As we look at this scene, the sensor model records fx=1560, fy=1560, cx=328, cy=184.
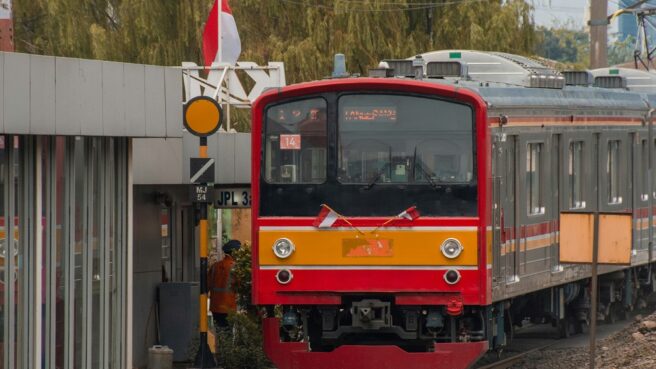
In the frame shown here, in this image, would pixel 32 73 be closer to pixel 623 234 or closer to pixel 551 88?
pixel 623 234

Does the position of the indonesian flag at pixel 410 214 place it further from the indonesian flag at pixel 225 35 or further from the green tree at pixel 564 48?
the green tree at pixel 564 48

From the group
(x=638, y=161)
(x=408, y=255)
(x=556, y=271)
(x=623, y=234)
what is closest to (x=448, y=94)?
(x=408, y=255)

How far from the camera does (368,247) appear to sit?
14750 millimetres

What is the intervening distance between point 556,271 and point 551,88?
2062 millimetres

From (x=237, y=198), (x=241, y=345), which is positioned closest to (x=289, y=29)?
(x=237, y=198)

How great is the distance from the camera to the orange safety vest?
58.3 ft

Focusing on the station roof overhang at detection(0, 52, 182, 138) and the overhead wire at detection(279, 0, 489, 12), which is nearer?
the station roof overhang at detection(0, 52, 182, 138)

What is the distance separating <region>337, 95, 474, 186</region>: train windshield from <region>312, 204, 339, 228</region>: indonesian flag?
0.34 meters

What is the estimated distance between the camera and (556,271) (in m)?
17.5

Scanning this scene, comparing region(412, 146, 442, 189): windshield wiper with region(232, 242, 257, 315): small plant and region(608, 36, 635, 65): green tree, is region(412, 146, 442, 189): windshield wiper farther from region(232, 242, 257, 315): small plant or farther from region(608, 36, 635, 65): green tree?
region(608, 36, 635, 65): green tree

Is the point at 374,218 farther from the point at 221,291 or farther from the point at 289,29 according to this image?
the point at 289,29

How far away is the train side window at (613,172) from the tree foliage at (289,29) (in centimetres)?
1329

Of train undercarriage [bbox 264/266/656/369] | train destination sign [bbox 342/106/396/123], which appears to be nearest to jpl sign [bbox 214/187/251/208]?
train undercarriage [bbox 264/266/656/369]

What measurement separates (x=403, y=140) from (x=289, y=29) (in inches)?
740
